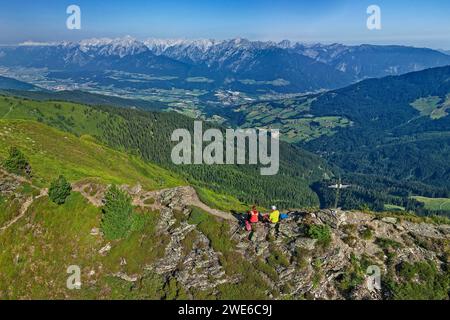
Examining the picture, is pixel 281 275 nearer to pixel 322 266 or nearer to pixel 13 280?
pixel 322 266

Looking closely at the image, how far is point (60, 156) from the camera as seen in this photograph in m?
134

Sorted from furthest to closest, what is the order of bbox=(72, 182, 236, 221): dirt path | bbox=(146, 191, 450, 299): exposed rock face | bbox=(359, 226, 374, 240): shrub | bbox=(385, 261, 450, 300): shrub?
1. bbox=(72, 182, 236, 221): dirt path
2. bbox=(359, 226, 374, 240): shrub
3. bbox=(146, 191, 450, 299): exposed rock face
4. bbox=(385, 261, 450, 300): shrub

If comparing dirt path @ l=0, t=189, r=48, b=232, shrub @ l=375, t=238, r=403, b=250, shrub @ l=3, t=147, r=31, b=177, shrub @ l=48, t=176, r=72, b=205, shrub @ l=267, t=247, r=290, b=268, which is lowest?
shrub @ l=267, t=247, r=290, b=268

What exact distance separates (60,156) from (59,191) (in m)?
55.0

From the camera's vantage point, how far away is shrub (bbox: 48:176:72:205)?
83.5 metres

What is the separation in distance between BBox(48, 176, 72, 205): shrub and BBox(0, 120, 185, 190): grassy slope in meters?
9.97

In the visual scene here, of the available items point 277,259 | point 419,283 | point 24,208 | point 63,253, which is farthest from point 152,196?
point 419,283

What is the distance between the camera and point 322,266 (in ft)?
232

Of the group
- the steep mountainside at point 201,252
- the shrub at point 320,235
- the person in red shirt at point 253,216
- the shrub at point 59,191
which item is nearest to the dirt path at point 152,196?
the steep mountainside at point 201,252

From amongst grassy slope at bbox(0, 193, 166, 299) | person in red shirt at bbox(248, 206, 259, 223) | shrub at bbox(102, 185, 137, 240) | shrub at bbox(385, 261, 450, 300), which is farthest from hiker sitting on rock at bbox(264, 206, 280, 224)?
shrub at bbox(102, 185, 137, 240)

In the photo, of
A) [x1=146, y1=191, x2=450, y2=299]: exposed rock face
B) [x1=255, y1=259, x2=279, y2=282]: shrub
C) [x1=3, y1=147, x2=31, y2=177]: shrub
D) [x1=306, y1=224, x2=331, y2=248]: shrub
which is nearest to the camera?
[x1=146, y1=191, x2=450, y2=299]: exposed rock face

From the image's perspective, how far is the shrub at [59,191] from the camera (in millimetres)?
83500

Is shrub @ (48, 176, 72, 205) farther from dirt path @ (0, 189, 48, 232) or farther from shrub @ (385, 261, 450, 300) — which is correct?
shrub @ (385, 261, 450, 300)

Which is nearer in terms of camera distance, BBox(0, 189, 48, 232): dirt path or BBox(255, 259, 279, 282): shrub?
BBox(255, 259, 279, 282): shrub
